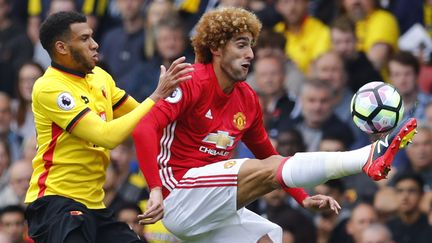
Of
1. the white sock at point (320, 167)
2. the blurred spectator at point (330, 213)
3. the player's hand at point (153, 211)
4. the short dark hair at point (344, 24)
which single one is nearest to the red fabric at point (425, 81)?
the short dark hair at point (344, 24)

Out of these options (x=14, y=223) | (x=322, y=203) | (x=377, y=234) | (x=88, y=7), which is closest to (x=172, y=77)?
(x=322, y=203)

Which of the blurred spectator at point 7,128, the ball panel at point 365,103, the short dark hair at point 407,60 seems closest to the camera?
the ball panel at point 365,103

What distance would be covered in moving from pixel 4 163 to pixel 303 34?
3.36 meters

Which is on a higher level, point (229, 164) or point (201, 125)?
point (201, 125)

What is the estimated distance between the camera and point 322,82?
1291cm

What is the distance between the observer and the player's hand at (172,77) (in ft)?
29.1

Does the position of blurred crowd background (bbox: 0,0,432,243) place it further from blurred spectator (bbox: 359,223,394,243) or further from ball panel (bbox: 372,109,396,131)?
ball panel (bbox: 372,109,396,131)

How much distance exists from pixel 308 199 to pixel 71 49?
1.91m

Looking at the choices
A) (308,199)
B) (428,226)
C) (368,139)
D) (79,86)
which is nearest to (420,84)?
(368,139)

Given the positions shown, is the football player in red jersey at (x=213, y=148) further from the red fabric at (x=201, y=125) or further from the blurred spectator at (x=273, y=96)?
the blurred spectator at (x=273, y=96)

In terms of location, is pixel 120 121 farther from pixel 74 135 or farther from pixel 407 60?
pixel 407 60

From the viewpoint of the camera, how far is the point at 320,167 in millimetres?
8812

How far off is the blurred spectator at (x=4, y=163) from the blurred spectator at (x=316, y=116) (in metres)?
3.02

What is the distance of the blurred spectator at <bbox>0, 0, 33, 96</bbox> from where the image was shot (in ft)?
49.2
